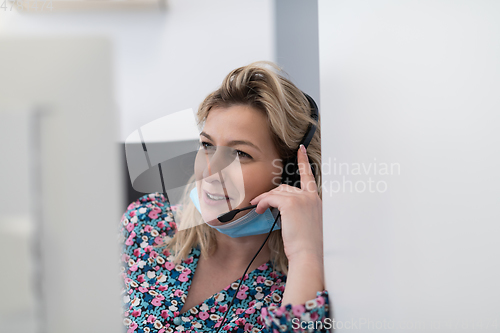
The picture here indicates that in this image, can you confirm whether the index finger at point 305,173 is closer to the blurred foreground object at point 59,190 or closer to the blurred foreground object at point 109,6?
the blurred foreground object at point 59,190

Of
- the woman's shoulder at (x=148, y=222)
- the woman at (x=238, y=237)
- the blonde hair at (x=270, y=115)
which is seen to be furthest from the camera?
the woman's shoulder at (x=148, y=222)

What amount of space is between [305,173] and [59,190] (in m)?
0.64

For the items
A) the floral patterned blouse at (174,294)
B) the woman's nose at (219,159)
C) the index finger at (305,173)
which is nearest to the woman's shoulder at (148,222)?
the floral patterned blouse at (174,294)

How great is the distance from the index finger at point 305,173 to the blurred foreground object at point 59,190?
23.2 inches

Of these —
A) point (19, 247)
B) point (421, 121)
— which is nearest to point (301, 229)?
point (421, 121)

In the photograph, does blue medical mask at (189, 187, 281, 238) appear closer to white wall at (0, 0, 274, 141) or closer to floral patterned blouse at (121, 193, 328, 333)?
floral patterned blouse at (121, 193, 328, 333)

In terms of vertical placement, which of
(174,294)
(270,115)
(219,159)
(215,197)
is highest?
(270,115)

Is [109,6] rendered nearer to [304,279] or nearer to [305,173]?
[305,173]

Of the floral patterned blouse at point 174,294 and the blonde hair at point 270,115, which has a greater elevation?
the blonde hair at point 270,115

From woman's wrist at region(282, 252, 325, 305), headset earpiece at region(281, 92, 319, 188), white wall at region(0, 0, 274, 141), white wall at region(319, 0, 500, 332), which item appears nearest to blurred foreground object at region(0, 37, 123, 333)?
white wall at region(319, 0, 500, 332)

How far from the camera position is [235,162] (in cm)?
87

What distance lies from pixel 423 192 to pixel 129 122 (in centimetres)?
121

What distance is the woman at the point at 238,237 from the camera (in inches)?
31.9

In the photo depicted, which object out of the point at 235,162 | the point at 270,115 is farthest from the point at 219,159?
the point at 270,115
